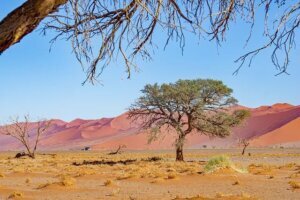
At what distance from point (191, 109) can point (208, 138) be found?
10226 centimetres

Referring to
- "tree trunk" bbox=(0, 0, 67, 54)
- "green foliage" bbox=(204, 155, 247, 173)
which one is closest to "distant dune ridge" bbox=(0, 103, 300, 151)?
"green foliage" bbox=(204, 155, 247, 173)

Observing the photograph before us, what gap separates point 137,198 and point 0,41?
1162 centimetres

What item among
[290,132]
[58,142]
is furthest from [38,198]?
[58,142]

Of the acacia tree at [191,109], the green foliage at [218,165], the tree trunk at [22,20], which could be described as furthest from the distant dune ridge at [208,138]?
the tree trunk at [22,20]

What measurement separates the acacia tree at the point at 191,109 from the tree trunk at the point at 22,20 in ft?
102

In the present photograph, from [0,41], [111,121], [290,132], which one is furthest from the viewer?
[111,121]

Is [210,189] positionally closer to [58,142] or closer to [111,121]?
[58,142]

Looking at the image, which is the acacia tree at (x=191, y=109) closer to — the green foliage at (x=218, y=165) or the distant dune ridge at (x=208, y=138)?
the green foliage at (x=218, y=165)

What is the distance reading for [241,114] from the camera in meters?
35.7

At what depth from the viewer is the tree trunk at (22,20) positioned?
124 inches

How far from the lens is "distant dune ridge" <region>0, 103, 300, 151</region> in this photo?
384 ft

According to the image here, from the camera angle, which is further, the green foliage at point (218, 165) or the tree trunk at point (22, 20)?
the green foliage at point (218, 165)

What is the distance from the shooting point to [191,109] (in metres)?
35.0

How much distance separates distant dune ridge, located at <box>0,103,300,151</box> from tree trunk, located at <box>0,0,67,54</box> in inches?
3589
